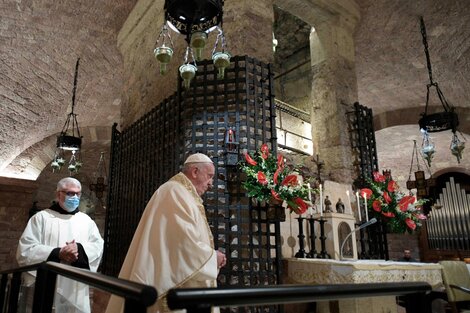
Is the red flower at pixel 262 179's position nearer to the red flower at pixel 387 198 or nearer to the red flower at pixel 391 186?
the red flower at pixel 387 198

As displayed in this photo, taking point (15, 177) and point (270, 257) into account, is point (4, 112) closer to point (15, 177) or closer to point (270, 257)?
point (15, 177)

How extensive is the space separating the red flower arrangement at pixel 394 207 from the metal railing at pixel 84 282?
3383 mm

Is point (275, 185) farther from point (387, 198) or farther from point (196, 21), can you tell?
point (196, 21)

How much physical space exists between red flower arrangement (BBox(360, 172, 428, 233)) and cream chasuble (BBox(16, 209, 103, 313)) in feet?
10.0

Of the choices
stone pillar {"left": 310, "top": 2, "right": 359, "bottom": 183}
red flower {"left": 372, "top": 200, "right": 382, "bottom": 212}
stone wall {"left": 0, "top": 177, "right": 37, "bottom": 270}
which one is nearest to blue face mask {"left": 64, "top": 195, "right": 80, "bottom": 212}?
red flower {"left": 372, "top": 200, "right": 382, "bottom": 212}

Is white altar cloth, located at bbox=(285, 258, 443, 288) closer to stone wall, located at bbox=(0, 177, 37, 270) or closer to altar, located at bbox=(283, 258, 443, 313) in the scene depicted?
altar, located at bbox=(283, 258, 443, 313)

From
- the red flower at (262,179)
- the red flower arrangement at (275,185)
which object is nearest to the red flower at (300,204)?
the red flower arrangement at (275,185)

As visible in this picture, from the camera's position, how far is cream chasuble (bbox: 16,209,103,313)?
3057 millimetres

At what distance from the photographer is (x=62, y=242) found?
3.41m

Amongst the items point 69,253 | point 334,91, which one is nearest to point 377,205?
point 334,91

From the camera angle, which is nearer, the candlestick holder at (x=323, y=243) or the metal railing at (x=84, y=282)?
the metal railing at (x=84, y=282)

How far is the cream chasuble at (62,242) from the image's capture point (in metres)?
3.06

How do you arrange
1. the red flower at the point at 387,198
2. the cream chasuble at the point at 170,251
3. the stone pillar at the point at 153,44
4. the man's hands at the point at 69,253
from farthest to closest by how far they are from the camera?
1. the stone pillar at the point at 153,44
2. the red flower at the point at 387,198
3. the man's hands at the point at 69,253
4. the cream chasuble at the point at 170,251

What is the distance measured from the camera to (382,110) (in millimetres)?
9438
